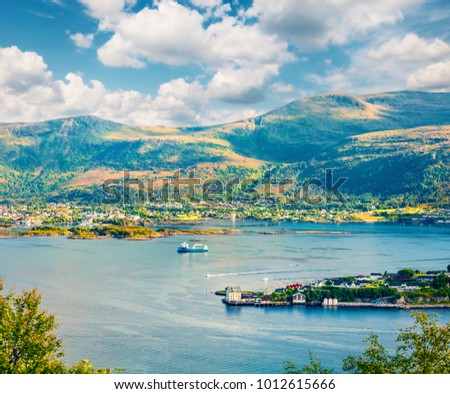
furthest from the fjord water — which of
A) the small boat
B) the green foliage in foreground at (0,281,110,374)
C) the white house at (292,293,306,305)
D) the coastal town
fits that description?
the coastal town

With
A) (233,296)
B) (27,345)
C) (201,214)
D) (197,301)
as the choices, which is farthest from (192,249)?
(201,214)

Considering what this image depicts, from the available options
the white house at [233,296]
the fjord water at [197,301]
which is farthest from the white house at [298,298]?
the white house at [233,296]

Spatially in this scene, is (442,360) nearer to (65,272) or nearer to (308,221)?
(65,272)

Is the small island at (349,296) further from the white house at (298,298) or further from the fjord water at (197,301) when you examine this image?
the fjord water at (197,301)

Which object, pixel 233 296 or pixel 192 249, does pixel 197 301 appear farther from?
pixel 192 249

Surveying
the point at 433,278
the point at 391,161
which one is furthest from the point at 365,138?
the point at 433,278

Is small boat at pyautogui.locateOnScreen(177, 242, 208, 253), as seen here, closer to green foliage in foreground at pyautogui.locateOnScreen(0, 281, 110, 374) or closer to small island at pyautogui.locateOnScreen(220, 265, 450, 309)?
small island at pyautogui.locateOnScreen(220, 265, 450, 309)
